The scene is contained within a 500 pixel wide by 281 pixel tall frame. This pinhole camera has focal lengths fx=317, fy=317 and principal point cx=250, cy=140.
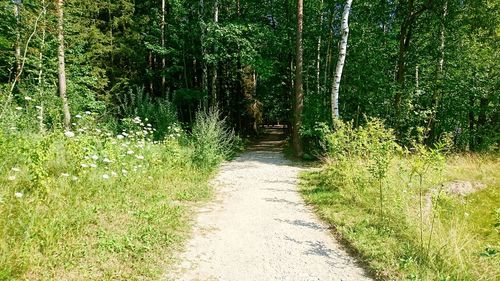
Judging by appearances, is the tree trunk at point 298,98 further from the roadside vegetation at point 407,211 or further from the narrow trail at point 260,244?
the narrow trail at point 260,244

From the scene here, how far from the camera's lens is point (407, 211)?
495 cm

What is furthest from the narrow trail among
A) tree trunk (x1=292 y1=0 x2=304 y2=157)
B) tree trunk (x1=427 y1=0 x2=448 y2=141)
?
tree trunk (x1=427 y1=0 x2=448 y2=141)

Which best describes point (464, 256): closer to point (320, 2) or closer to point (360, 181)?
point (360, 181)

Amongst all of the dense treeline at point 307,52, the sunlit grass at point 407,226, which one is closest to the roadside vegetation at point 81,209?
the sunlit grass at point 407,226

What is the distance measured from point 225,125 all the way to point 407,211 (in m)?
10.9

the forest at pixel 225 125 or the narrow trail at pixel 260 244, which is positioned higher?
the forest at pixel 225 125

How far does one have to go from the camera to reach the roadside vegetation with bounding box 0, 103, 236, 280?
10.7 ft

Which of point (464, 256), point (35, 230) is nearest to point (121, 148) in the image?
point (35, 230)

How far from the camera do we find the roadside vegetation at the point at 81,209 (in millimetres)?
3252

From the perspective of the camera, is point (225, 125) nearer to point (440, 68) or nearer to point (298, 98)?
point (298, 98)

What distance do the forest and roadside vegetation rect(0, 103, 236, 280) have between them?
2 cm

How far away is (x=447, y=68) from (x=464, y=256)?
46.9ft

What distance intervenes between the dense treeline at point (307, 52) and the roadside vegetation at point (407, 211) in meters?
4.22

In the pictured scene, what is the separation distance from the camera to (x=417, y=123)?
14844 mm
